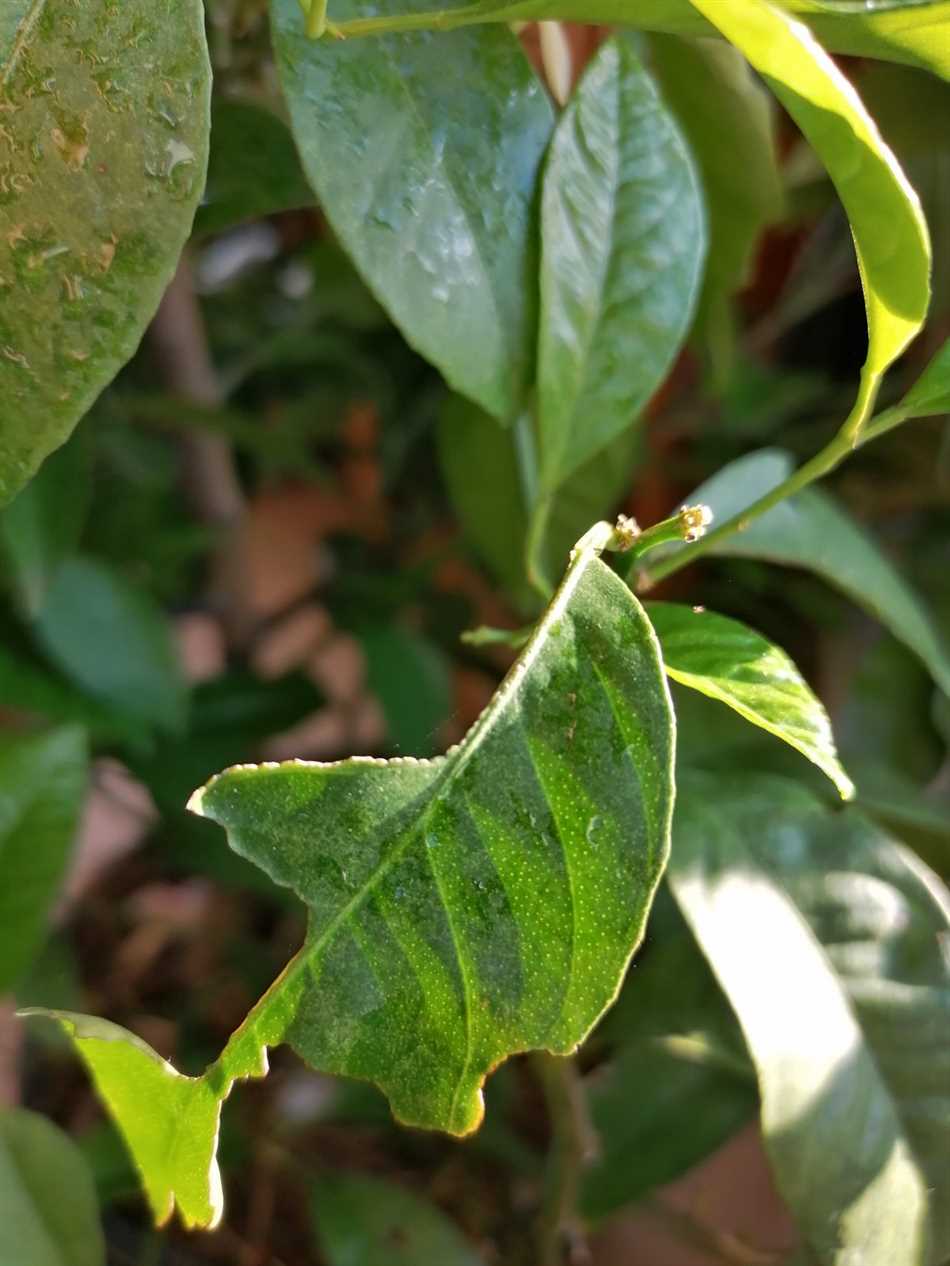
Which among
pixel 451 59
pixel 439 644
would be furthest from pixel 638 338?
pixel 439 644

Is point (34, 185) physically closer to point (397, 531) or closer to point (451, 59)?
point (451, 59)

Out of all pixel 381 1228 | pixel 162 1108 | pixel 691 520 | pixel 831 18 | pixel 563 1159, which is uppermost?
pixel 831 18

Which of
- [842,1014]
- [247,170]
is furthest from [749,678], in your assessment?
[247,170]

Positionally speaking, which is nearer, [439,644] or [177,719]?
[177,719]

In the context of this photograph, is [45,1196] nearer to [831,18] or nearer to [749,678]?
[749,678]

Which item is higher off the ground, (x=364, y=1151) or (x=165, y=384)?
(x=165, y=384)

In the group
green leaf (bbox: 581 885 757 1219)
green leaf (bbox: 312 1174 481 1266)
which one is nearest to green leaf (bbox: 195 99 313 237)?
green leaf (bbox: 581 885 757 1219)

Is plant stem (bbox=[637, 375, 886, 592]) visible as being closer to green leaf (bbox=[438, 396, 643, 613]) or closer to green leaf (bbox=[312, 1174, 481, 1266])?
green leaf (bbox=[438, 396, 643, 613])
